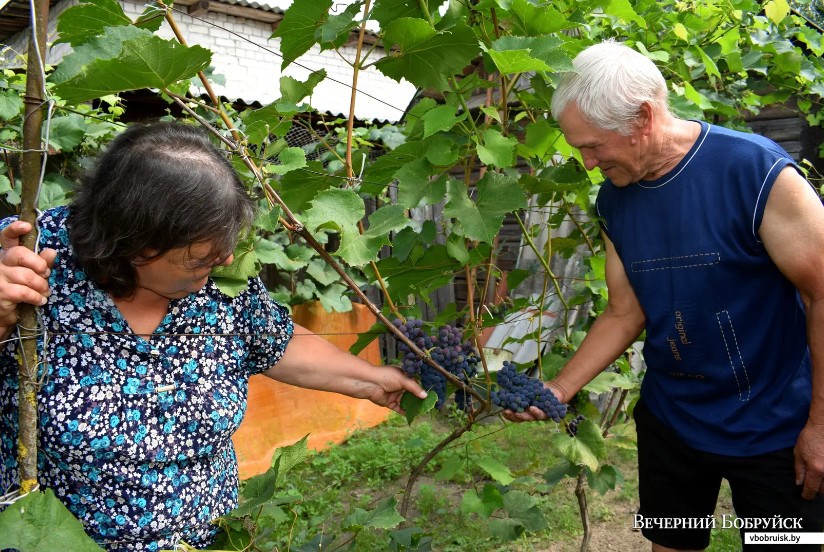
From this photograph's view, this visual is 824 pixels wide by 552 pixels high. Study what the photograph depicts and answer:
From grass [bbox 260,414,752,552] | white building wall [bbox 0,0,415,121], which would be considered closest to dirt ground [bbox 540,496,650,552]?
grass [bbox 260,414,752,552]

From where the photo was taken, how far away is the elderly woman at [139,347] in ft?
4.83

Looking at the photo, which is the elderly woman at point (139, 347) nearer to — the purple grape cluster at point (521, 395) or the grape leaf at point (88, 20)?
the grape leaf at point (88, 20)

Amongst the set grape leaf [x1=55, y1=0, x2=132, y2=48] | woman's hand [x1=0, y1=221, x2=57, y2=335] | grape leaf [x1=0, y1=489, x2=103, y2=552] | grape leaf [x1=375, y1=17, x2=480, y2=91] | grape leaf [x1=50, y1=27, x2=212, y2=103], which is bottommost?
grape leaf [x1=0, y1=489, x2=103, y2=552]

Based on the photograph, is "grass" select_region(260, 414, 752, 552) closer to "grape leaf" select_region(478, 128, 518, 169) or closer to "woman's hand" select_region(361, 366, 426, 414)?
"woman's hand" select_region(361, 366, 426, 414)

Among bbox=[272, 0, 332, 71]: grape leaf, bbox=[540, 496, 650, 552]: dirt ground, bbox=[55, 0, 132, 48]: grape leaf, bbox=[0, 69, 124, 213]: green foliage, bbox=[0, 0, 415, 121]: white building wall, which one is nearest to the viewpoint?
bbox=[55, 0, 132, 48]: grape leaf

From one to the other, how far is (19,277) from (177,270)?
324 mm

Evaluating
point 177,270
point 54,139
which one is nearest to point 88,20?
point 177,270

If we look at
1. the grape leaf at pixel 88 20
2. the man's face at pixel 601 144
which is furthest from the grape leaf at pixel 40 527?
the man's face at pixel 601 144

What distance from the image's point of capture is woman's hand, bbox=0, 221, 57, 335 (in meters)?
1.28

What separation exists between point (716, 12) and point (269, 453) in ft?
11.4

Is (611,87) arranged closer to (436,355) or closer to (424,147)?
(424,147)

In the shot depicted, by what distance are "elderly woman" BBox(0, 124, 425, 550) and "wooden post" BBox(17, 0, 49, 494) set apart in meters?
0.05

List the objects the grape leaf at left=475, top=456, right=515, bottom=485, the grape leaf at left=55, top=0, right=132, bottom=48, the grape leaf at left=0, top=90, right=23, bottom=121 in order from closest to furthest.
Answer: the grape leaf at left=55, top=0, right=132, bottom=48, the grape leaf at left=475, top=456, right=515, bottom=485, the grape leaf at left=0, top=90, right=23, bottom=121

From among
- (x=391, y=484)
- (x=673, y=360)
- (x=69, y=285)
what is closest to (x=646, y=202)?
(x=673, y=360)
